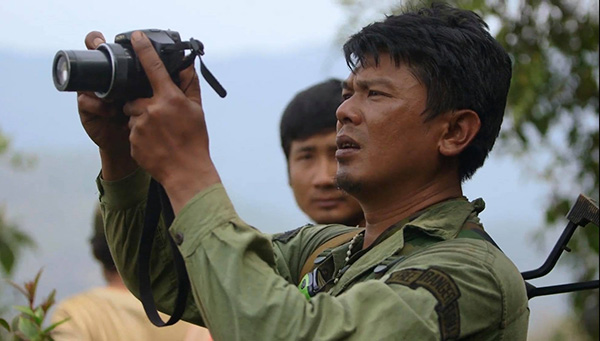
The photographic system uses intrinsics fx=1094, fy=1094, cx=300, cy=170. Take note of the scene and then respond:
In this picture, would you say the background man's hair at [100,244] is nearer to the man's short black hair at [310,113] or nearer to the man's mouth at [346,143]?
the man's short black hair at [310,113]

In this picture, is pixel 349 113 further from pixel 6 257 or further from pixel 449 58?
pixel 6 257

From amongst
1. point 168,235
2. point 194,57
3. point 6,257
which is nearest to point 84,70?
point 194,57

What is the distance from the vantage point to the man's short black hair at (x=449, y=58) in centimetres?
248

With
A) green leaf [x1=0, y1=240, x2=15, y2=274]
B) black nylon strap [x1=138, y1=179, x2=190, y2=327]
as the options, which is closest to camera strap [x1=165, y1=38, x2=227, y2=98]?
black nylon strap [x1=138, y1=179, x2=190, y2=327]

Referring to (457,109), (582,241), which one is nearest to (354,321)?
(457,109)

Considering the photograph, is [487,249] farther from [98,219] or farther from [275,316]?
[98,219]

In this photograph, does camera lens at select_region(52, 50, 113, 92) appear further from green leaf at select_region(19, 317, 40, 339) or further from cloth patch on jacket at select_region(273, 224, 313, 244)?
cloth patch on jacket at select_region(273, 224, 313, 244)

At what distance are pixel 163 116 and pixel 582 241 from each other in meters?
4.83

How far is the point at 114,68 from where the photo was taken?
2.02m

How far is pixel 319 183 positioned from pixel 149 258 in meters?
1.46

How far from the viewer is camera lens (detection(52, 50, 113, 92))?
2.02 m

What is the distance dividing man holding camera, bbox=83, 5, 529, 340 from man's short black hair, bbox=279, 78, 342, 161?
115 cm

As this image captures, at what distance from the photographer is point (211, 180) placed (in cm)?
204

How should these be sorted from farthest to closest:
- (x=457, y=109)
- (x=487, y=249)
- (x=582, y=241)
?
(x=582, y=241) < (x=457, y=109) < (x=487, y=249)
